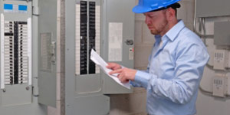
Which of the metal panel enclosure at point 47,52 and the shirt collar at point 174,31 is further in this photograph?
the metal panel enclosure at point 47,52

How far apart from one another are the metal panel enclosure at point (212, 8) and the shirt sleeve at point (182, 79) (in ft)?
4.39

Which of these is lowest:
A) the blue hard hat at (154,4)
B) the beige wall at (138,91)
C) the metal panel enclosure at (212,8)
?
the beige wall at (138,91)

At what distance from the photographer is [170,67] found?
108 centimetres

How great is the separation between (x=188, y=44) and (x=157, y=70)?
180 millimetres

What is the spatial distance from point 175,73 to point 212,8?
58.3 inches

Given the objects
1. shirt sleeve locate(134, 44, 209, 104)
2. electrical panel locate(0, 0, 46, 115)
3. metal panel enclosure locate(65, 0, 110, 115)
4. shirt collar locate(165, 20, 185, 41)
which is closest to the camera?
shirt sleeve locate(134, 44, 209, 104)

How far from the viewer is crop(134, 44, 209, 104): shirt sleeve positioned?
3.23 feet

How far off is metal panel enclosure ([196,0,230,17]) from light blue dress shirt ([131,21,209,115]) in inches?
48.5

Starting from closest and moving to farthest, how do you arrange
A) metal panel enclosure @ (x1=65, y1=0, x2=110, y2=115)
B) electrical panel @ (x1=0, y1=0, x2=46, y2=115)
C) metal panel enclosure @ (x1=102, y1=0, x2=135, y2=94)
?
electrical panel @ (x1=0, y1=0, x2=46, y2=115), metal panel enclosure @ (x1=65, y1=0, x2=110, y2=115), metal panel enclosure @ (x1=102, y1=0, x2=135, y2=94)

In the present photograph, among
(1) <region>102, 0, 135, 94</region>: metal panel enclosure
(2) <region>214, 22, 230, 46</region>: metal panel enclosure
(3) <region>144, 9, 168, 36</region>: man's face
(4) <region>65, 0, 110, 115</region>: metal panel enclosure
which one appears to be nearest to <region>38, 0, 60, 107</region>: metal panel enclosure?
(4) <region>65, 0, 110, 115</region>: metal panel enclosure

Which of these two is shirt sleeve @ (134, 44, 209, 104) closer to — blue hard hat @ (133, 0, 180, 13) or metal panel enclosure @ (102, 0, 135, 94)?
blue hard hat @ (133, 0, 180, 13)

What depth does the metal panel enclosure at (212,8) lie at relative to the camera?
2.18m

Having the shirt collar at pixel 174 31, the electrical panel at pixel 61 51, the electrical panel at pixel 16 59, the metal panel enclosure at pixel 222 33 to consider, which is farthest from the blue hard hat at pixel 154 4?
the metal panel enclosure at pixel 222 33

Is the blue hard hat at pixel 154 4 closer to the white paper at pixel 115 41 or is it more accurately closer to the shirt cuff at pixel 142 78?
the shirt cuff at pixel 142 78
